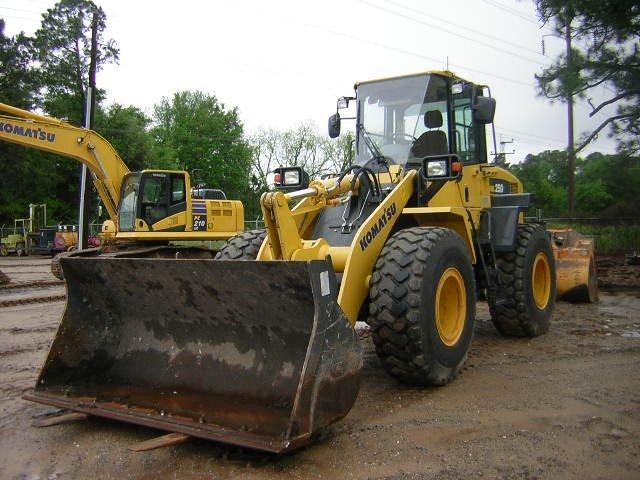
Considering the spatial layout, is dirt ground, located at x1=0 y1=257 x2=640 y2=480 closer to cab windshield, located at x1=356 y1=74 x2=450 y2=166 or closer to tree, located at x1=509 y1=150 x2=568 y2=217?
cab windshield, located at x1=356 y1=74 x2=450 y2=166

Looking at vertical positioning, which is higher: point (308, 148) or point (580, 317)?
point (308, 148)

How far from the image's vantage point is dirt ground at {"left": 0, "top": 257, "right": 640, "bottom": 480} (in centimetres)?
342

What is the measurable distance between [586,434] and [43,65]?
133ft

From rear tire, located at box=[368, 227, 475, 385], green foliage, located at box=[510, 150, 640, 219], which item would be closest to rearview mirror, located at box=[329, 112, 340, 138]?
rear tire, located at box=[368, 227, 475, 385]

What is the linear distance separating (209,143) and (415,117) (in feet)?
157

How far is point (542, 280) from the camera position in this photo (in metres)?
7.39

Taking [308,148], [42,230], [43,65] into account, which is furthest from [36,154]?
[308,148]

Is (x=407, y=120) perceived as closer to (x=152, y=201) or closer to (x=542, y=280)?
(x=542, y=280)

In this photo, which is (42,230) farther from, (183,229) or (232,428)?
(232,428)

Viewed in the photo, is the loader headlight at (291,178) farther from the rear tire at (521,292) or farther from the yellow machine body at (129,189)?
the yellow machine body at (129,189)

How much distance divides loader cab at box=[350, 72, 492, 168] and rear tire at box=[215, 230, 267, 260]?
1383 millimetres

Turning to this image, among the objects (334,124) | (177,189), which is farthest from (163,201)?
(334,124)

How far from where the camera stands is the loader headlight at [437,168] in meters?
5.25

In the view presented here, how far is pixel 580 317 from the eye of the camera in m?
8.38
